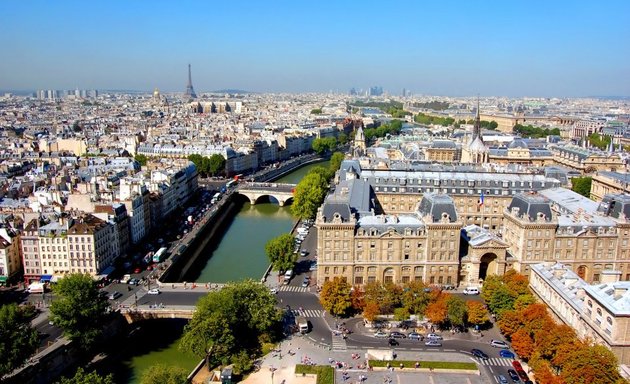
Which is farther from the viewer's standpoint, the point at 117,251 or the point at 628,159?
the point at 628,159

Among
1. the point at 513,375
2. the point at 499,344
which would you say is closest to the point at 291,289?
the point at 499,344

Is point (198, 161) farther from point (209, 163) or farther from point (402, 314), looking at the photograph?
point (402, 314)

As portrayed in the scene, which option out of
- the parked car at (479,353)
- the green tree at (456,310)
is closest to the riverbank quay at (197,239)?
the green tree at (456,310)

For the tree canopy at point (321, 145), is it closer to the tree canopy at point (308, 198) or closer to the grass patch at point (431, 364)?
the tree canopy at point (308, 198)

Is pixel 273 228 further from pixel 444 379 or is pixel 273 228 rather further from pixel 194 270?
pixel 444 379

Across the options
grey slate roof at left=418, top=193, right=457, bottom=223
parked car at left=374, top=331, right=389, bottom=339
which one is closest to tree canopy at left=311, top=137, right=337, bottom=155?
grey slate roof at left=418, top=193, right=457, bottom=223

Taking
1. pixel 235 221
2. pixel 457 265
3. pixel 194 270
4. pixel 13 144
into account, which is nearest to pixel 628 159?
pixel 457 265

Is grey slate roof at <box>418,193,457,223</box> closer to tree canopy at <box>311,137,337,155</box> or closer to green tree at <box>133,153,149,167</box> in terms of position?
green tree at <box>133,153,149,167</box>
